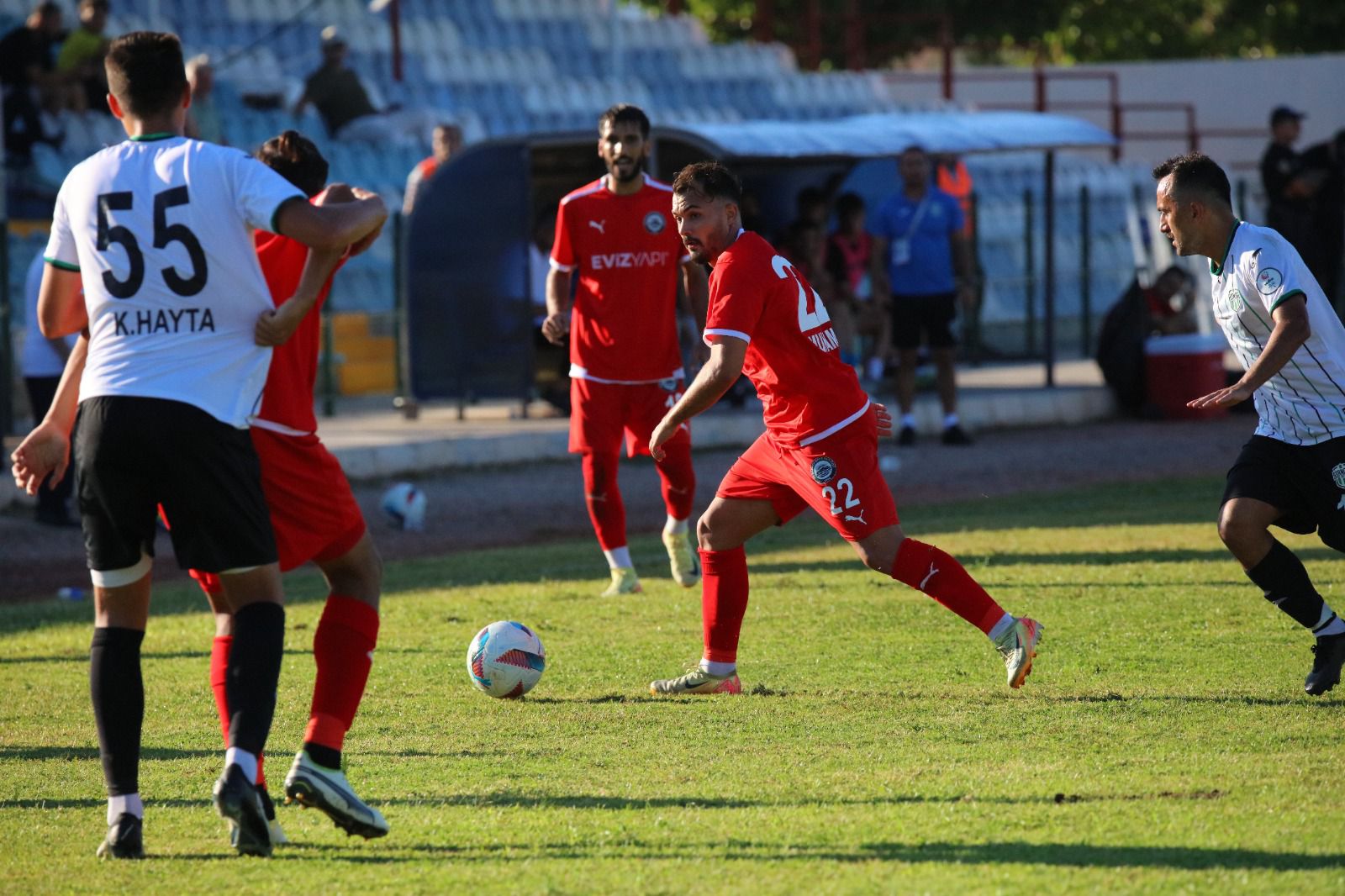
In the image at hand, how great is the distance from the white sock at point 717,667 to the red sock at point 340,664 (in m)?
1.85

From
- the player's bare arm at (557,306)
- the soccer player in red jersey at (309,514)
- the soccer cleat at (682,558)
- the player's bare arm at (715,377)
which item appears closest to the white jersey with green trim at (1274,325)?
the player's bare arm at (715,377)

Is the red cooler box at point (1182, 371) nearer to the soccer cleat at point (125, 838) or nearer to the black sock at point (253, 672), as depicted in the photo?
the black sock at point (253, 672)

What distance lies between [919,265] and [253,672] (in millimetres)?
11518

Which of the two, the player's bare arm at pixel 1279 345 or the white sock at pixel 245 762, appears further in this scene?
the player's bare arm at pixel 1279 345

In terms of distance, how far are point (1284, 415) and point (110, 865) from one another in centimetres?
419

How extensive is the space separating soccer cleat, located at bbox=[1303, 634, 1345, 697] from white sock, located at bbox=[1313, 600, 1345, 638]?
0.06ft

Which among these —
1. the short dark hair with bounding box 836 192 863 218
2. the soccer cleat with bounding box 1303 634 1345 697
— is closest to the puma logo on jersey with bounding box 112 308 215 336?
the soccer cleat with bounding box 1303 634 1345 697

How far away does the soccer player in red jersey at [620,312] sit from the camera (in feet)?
29.3

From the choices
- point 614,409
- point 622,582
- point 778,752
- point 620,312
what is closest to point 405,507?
point 622,582

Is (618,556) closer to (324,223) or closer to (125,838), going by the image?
(125,838)

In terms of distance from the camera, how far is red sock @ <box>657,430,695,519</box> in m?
9.06

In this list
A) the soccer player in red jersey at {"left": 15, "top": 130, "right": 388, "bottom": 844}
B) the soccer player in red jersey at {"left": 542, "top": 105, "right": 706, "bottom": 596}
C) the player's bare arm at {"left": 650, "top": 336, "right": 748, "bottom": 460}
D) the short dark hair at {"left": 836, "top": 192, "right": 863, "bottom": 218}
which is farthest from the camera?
the short dark hair at {"left": 836, "top": 192, "right": 863, "bottom": 218}

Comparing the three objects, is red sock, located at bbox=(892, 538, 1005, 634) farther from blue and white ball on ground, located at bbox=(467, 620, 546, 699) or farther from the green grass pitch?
blue and white ball on ground, located at bbox=(467, 620, 546, 699)

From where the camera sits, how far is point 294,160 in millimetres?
5371
